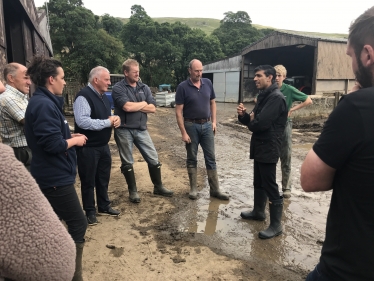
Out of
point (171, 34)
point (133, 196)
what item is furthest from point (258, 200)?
Result: point (171, 34)

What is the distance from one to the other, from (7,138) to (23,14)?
144 inches

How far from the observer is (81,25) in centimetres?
3075

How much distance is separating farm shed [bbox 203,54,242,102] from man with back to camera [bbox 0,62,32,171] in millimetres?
23770

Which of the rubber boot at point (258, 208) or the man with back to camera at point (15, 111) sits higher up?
the man with back to camera at point (15, 111)

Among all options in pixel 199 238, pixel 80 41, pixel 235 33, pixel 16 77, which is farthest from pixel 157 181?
pixel 235 33

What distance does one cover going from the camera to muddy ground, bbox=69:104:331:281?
3055 mm

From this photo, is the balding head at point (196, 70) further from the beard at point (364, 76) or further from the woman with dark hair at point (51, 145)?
the beard at point (364, 76)

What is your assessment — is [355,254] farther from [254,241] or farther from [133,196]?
[133,196]

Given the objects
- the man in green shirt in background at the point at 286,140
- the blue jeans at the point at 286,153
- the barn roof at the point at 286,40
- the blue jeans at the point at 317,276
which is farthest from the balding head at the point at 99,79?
the barn roof at the point at 286,40

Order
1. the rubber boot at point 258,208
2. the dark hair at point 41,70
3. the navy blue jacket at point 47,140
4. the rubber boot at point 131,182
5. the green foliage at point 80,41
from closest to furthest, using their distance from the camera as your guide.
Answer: the navy blue jacket at point 47,140, the dark hair at point 41,70, the rubber boot at point 258,208, the rubber boot at point 131,182, the green foliage at point 80,41

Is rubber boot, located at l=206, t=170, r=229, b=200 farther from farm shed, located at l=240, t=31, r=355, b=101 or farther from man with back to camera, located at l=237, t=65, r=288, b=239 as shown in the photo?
farm shed, located at l=240, t=31, r=355, b=101

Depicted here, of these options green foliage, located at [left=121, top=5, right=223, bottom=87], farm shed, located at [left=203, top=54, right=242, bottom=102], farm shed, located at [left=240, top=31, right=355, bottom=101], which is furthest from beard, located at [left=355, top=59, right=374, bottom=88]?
green foliage, located at [left=121, top=5, right=223, bottom=87]

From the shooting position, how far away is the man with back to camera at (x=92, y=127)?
379 centimetres

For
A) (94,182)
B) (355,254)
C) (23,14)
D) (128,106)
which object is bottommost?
(94,182)
